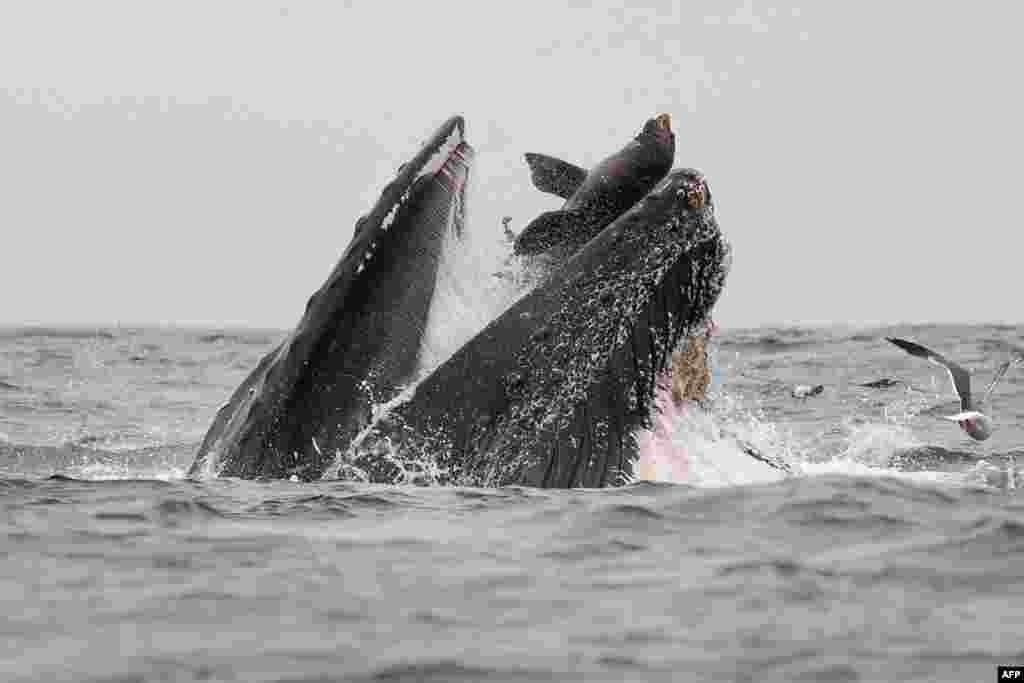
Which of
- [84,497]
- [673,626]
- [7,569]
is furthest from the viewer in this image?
[84,497]

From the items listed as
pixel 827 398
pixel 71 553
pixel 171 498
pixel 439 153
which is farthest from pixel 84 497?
pixel 827 398

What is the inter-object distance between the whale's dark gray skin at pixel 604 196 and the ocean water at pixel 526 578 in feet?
3.15

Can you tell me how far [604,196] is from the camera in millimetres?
7496

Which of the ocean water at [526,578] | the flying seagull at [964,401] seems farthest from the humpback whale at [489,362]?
the flying seagull at [964,401]

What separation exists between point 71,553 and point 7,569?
0.39 metres

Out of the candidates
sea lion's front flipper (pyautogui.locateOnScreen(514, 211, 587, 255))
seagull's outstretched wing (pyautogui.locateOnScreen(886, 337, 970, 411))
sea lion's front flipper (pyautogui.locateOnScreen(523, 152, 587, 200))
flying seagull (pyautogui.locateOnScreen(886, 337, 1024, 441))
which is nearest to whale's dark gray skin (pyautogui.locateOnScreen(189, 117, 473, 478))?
sea lion's front flipper (pyautogui.locateOnScreen(514, 211, 587, 255))

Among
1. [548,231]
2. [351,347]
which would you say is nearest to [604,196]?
[548,231]

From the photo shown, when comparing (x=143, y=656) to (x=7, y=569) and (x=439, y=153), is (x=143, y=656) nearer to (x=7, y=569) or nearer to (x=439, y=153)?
(x=7, y=569)

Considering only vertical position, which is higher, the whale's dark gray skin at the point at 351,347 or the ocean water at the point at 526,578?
the whale's dark gray skin at the point at 351,347

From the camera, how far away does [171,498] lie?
26.0 feet

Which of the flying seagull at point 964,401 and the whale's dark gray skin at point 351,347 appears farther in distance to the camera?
the flying seagull at point 964,401

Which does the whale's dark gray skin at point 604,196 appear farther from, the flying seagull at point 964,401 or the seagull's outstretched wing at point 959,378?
the seagull's outstretched wing at point 959,378

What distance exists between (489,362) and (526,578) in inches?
38.8

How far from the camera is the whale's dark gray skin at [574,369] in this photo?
6.82 meters
